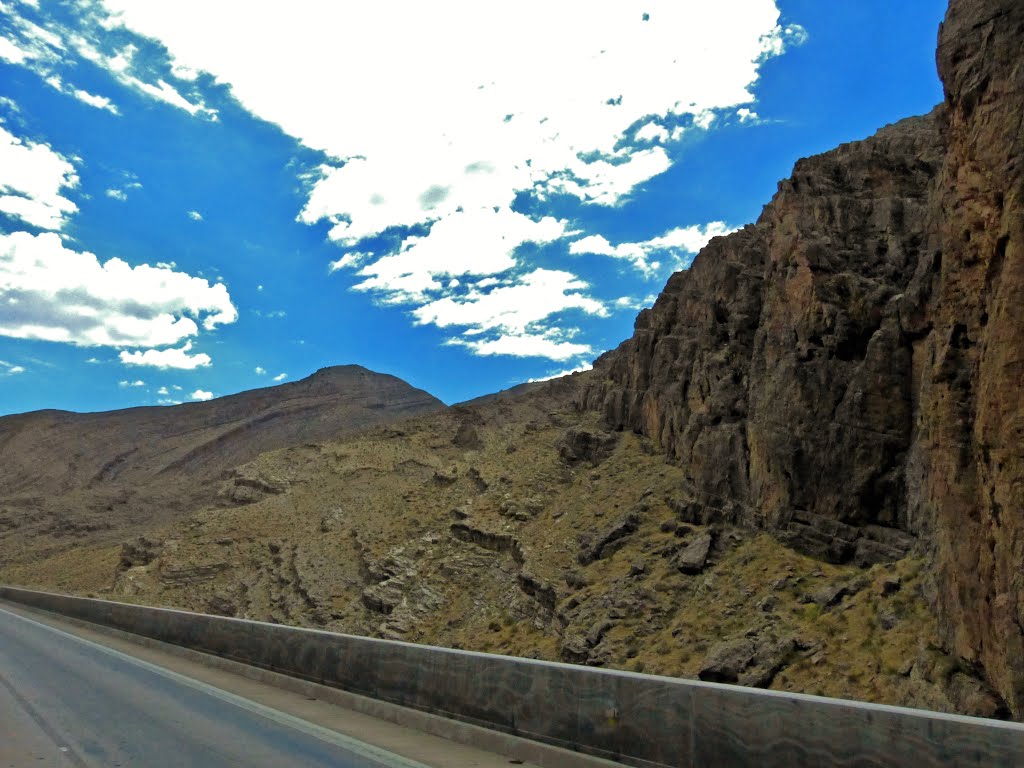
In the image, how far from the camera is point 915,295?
2364 cm

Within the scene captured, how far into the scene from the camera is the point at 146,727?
9508 millimetres

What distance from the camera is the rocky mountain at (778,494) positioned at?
47.8 feet

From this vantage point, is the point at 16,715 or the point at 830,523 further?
the point at 830,523

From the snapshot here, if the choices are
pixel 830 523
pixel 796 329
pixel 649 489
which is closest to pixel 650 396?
pixel 649 489

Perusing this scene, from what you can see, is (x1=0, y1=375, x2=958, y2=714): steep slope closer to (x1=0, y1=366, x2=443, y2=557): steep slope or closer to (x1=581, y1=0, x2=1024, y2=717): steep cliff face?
(x1=581, y1=0, x2=1024, y2=717): steep cliff face

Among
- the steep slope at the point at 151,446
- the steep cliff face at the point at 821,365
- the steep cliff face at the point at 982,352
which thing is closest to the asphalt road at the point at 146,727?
the steep cliff face at the point at 982,352

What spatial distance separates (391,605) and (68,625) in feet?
50.9

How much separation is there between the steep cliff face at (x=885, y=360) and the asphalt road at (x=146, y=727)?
1112cm

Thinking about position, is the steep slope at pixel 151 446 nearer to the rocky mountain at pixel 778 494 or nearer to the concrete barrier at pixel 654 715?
the rocky mountain at pixel 778 494

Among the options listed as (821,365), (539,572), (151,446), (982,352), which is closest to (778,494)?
(821,365)

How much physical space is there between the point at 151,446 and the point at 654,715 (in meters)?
119

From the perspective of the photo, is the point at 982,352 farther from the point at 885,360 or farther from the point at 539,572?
the point at 539,572

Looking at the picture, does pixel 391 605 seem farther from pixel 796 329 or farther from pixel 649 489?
pixel 796 329

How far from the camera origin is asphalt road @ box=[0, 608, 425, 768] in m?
7.86
